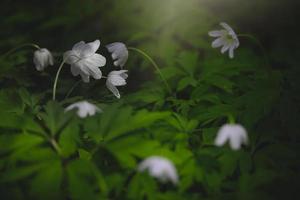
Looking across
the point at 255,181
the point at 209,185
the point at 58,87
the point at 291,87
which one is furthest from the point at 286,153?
the point at 58,87

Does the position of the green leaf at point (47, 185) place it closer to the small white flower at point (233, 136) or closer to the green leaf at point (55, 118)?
the green leaf at point (55, 118)

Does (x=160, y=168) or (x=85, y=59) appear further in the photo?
(x=85, y=59)

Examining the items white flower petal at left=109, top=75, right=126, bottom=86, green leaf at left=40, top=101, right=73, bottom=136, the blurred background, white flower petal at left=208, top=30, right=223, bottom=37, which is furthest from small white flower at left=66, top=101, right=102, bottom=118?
white flower petal at left=208, top=30, right=223, bottom=37

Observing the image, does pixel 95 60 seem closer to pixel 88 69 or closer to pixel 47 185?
pixel 88 69

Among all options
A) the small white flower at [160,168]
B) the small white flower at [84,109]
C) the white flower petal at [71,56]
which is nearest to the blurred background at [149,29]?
the white flower petal at [71,56]

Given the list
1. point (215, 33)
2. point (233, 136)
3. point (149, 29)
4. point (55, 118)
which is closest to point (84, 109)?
point (55, 118)

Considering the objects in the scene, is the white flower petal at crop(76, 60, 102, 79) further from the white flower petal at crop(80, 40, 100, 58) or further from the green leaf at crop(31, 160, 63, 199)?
the green leaf at crop(31, 160, 63, 199)
